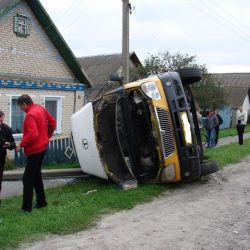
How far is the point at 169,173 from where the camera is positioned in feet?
27.7

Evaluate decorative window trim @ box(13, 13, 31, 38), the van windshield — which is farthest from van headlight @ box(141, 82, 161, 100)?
decorative window trim @ box(13, 13, 31, 38)

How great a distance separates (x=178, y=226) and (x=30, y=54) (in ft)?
33.1

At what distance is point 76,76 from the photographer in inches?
661

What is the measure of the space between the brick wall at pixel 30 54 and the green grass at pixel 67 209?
611 cm

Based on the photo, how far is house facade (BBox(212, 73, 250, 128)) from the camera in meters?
36.2

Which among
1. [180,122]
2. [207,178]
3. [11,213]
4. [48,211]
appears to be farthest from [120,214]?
[207,178]

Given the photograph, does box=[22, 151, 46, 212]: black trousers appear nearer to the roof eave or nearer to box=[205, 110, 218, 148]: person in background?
the roof eave

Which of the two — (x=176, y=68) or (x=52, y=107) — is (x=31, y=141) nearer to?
(x=52, y=107)

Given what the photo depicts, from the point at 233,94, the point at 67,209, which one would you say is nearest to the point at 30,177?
the point at 67,209

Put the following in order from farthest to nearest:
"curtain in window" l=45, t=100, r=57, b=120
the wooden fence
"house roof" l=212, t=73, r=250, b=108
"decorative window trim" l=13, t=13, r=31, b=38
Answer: "house roof" l=212, t=73, r=250, b=108, "curtain in window" l=45, t=100, r=57, b=120, "decorative window trim" l=13, t=13, r=31, b=38, the wooden fence

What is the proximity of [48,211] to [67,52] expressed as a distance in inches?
388

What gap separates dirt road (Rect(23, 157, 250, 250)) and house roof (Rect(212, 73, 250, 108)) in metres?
31.8

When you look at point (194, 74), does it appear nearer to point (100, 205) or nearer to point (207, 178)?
point (207, 178)

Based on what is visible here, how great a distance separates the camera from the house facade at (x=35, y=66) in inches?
553
